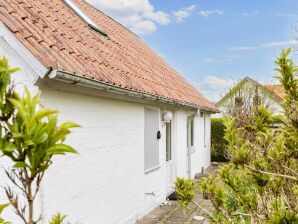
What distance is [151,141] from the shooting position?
1048 centimetres

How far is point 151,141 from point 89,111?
13.0 feet

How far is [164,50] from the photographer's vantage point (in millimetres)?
22688

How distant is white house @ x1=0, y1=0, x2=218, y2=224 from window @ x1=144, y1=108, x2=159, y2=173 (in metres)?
0.03

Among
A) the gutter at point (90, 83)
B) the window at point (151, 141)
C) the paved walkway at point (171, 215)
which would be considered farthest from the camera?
the window at point (151, 141)

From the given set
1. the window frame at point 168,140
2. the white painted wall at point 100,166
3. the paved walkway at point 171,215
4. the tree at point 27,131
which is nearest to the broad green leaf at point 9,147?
the tree at point 27,131

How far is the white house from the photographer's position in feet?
17.8

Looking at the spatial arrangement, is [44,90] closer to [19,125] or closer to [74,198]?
[74,198]

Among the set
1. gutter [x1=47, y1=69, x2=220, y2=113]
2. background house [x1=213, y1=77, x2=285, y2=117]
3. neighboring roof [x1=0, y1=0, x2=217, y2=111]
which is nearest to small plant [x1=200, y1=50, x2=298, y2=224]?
gutter [x1=47, y1=69, x2=220, y2=113]

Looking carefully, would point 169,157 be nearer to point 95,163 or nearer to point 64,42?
point 95,163

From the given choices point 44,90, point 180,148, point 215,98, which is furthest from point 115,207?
point 215,98

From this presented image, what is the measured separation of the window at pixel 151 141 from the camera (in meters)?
10.1

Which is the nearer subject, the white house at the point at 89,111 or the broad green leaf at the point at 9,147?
the broad green leaf at the point at 9,147

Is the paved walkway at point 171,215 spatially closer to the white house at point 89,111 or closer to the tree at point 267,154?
the white house at point 89,111

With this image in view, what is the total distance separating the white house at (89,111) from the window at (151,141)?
0.03m
